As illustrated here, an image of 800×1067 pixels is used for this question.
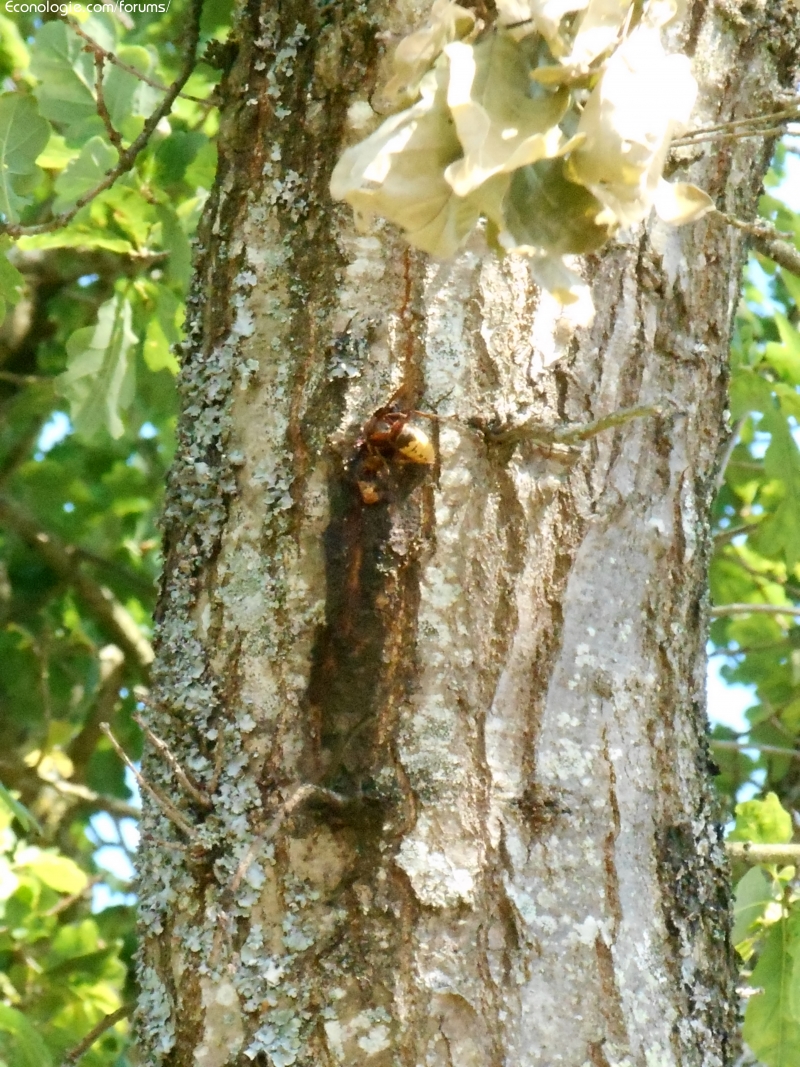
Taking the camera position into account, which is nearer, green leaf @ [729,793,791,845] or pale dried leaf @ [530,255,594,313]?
pale dried leaf @ [530,255,594,313]

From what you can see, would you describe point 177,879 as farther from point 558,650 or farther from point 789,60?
point 789,60

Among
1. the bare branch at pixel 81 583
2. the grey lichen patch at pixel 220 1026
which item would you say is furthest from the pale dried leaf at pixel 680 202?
the bare branch at pixel 81 583

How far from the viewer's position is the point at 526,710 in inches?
47.0

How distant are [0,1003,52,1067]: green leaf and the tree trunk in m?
1.13

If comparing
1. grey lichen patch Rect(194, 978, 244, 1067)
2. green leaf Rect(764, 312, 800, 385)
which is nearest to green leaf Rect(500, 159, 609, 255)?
grey lichen patch Rect(194, 978, 244, 1067)

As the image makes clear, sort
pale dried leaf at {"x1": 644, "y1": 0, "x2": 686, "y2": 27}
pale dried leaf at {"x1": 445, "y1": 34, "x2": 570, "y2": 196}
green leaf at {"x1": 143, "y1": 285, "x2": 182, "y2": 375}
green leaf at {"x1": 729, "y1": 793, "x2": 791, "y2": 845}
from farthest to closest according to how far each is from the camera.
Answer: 1. green leaf at {"x1": 143, "y1": 285, "x2": 182, "y2": 375}
2. green leaf at {"x1": 729, "y1": 793, "x2": 791, "y2": 845}
3. pale dried leaf at {"x1": 644, "y1": 0, "x2": 686, "y2": 27}
4. pale dried leaf at {"x1": 445, "y1": 34, "x2": 570, "y2": 196}

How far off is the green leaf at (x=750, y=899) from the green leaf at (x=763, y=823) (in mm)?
114

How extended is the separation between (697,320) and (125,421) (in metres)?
2.05

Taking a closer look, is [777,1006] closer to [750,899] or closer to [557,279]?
[750,899]

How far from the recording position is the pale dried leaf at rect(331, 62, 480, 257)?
0.89 m

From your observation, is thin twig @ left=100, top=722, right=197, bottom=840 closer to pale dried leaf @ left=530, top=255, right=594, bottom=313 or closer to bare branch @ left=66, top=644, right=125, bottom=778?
pale dried leaf @ left=530, top=255, right=594, bottom=313

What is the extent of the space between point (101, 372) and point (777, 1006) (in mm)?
1619

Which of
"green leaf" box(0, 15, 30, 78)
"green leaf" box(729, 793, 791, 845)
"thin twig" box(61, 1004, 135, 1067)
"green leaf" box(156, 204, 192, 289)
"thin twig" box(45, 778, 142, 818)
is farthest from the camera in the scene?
"thin twig" box(45, 778, 142, 818)

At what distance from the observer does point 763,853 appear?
1.59m
